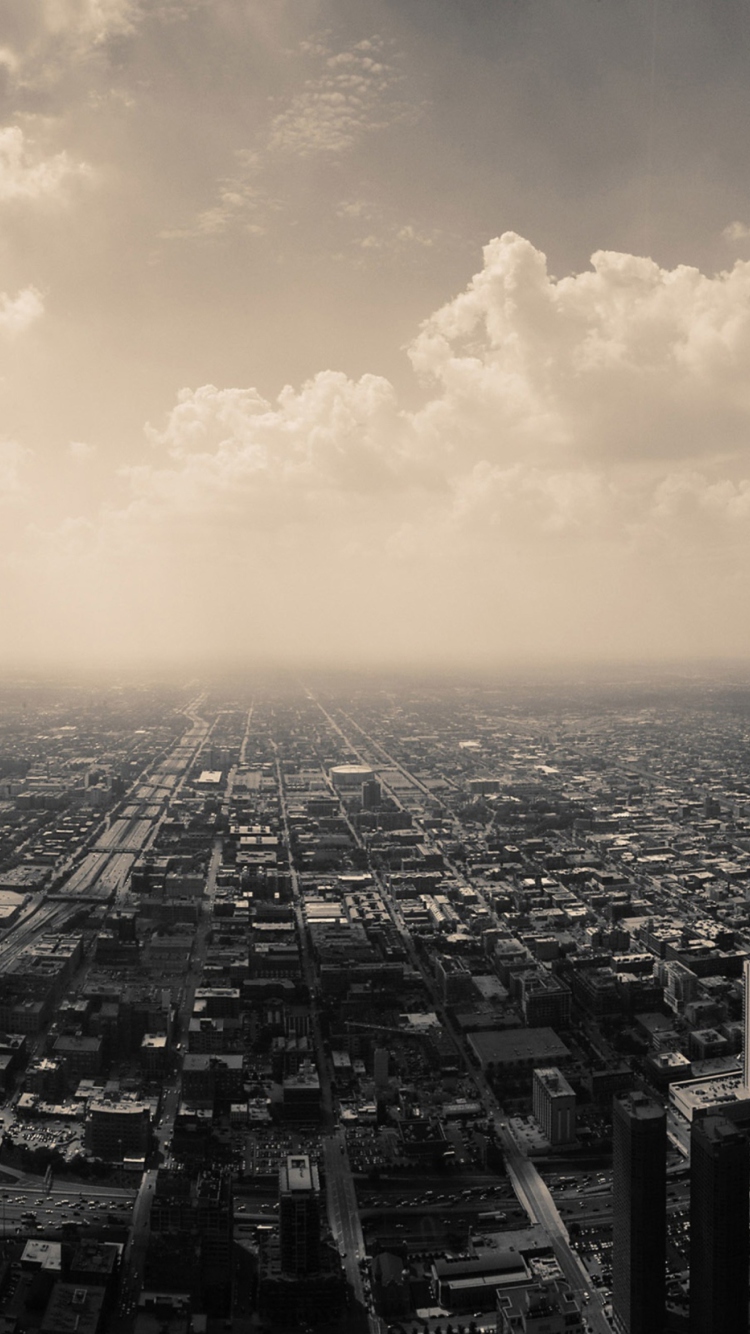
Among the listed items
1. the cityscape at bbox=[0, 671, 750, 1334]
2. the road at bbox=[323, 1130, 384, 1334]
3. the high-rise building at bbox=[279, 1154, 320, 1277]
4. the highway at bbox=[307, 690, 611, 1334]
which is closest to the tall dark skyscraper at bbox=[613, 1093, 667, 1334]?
the cityscape at bbox=[0, 671, 750, 1334]

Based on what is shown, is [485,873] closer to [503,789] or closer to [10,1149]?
[503,789]

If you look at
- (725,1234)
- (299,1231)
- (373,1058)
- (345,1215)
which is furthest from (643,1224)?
(373,1058)

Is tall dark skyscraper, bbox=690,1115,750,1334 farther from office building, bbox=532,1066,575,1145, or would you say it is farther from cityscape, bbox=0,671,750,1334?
office building, bbox=532,1066,575,1145

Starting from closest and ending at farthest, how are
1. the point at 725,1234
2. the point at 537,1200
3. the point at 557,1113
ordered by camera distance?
the point at 725,1234
the point at 537,1200
the point at 557,1113

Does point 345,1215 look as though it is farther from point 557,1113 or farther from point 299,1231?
point 557,1113

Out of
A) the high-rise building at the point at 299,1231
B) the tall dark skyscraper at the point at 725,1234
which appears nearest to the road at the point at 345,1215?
the high-rise building at the point at 299,1231

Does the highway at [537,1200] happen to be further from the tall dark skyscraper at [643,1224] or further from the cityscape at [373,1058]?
the tall dark skyscraper at [643,1224]

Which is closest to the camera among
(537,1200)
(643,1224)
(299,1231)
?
(643,1224)
